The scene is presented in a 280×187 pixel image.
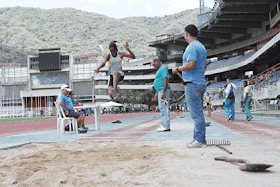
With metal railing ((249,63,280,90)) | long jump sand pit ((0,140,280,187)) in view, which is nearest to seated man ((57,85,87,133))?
long jump sand pit ((0,140,280,187))

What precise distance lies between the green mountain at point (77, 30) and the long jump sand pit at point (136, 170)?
148 meters

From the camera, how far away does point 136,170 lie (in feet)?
9.22

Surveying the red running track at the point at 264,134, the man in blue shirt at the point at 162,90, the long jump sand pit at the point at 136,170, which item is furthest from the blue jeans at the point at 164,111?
the long jump sand pit at the point at 136,170

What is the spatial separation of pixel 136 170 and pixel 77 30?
622ft

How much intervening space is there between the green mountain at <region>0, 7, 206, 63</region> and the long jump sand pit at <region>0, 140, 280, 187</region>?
148 metres

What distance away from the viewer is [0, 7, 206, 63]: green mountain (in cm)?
15800

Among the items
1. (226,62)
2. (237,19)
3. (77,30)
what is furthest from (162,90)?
(77,30)

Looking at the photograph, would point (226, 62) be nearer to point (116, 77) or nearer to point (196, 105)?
point (116, 77)

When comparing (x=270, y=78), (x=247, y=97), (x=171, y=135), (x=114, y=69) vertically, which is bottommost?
(x=171, y=135)

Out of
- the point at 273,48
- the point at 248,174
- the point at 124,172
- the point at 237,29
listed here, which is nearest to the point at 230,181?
the point at 248,174

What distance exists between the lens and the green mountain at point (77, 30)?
15800 centimetres

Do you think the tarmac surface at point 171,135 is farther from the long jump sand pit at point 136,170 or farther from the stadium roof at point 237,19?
the stadium roof at point 237,19

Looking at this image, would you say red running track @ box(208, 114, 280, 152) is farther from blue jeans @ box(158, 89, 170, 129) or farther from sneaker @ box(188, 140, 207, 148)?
blue jeans @ box(158, 89, 170, 129)

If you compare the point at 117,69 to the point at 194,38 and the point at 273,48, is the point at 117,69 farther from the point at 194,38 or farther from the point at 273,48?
the point at 273,48
